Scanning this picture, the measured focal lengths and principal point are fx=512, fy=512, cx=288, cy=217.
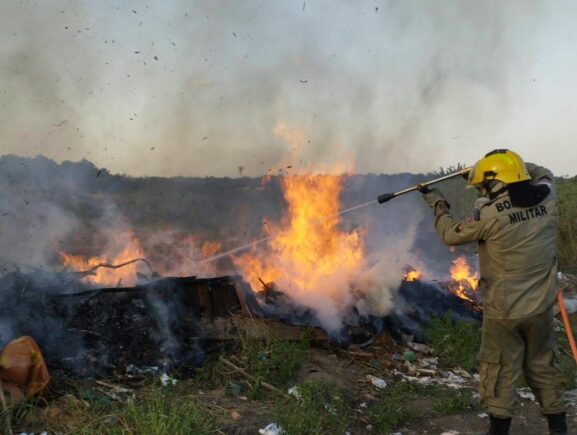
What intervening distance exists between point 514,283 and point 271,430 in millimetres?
2313

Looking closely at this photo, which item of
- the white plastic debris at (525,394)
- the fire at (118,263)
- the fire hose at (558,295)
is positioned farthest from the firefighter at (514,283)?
the fire at (118,263)

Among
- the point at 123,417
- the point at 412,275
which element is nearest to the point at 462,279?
the point at 412,275

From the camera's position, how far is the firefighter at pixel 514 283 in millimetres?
4066

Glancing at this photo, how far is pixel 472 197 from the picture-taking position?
16297mm

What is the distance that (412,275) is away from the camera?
29.0 feet

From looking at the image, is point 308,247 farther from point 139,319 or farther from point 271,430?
point 271,430

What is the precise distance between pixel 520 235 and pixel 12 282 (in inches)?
211

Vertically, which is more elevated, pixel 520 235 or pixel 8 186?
pixel 8 186

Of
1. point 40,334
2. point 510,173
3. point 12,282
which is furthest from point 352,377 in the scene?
point 12,282

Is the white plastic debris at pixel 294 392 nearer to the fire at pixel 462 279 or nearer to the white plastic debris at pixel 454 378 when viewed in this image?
the white plastic debris at pixel 454 378

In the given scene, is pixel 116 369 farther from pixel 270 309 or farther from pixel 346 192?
pixel 346 192

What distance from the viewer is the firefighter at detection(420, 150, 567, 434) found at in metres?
4.07

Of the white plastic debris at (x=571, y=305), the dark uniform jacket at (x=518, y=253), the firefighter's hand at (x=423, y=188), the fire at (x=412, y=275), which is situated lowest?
the white plastic debris at (x=571, y=305)

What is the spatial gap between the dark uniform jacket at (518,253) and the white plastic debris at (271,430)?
199 centimetres
